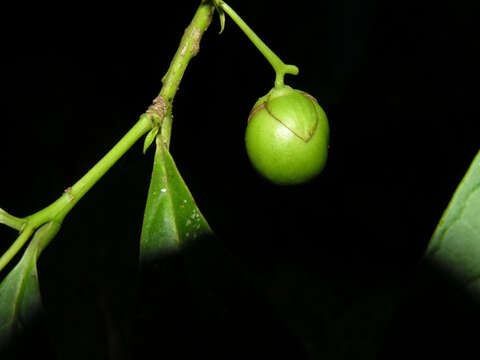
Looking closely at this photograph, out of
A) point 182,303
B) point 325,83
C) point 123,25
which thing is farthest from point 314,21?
point 182,303

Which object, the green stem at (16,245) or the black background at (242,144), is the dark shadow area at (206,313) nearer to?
the green stem at (16,245)

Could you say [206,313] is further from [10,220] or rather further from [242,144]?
[242,144]

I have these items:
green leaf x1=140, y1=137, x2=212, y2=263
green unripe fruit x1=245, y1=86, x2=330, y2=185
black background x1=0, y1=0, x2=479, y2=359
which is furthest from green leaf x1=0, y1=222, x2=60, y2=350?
black background x1=0, y1=0, x2=479, y2=359

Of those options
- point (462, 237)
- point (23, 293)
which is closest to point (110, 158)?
point (23, 293)

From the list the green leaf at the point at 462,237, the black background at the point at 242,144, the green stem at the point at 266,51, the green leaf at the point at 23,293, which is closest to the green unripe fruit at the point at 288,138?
the green stem at the point at 266,51

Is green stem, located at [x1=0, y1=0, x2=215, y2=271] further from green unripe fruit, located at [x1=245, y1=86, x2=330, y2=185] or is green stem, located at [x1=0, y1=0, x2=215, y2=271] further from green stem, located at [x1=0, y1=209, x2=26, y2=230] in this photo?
green unripe fruit, located at [x1=245, y1=86, x2=330, y2=185]

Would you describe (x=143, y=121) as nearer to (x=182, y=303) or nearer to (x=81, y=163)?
(x=182, y=303)
